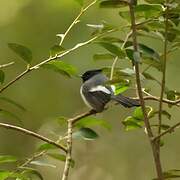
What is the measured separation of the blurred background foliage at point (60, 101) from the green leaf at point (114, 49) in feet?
7.89

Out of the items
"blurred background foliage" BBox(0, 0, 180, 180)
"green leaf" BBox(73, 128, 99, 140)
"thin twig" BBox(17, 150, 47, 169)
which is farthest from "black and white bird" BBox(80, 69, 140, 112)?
"blurred background foliage" BBox(0, 0, 180, 180)

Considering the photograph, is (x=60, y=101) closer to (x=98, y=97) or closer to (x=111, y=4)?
(x=98, y=97)

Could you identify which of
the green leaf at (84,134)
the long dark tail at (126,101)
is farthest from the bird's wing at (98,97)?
the green leaf at (84,134)

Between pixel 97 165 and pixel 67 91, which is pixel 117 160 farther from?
pixel 67 91

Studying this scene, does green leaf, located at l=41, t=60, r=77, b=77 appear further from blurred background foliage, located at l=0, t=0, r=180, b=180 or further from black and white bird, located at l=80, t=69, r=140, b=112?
blurred background foliage, located at l=0, t=0, r=180, b=180

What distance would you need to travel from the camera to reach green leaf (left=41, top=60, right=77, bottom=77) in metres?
1.03

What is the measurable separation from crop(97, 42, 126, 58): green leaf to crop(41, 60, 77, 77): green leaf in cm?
10

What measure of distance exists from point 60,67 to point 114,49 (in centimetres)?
13

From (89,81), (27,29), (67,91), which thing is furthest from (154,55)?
(67,91)

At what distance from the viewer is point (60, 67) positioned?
107cm

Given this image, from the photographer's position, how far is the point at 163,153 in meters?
4.18

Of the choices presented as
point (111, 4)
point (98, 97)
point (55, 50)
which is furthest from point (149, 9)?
point (98, 97)

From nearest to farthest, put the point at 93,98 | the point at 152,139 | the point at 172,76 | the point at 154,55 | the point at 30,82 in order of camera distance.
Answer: the point at 152,139 → the point at 154,55 → the point at 93,98 → the point at 172,76 → the point at 30,82

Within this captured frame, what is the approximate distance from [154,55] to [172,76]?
2195 mm
